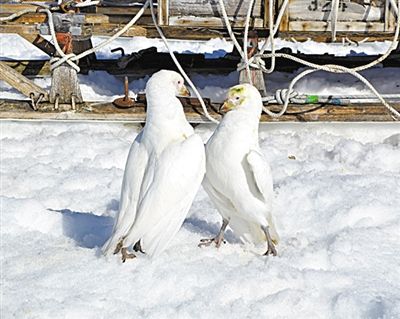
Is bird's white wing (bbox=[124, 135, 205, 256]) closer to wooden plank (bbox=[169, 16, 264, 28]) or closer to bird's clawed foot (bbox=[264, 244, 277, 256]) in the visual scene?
bird's clawed foot (bbox=[264, 244, 277, 256])

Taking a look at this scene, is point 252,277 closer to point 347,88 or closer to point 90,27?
point 90,27

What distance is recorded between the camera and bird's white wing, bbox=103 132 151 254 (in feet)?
10.7

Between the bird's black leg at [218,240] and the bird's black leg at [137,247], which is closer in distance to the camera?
the bird's black leg at [137,247]

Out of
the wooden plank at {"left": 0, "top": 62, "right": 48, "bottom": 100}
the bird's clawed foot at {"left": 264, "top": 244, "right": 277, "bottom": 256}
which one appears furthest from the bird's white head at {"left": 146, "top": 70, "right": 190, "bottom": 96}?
the wooden plank at {"left": 0, "top": 62, "right": 48, "bottom": 100}

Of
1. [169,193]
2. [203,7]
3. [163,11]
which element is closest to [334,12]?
[203,7]

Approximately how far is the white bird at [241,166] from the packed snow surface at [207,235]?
0.72 feet

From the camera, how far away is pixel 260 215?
11.2 ft

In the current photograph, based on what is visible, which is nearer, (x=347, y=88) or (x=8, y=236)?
(x=8, y=236)

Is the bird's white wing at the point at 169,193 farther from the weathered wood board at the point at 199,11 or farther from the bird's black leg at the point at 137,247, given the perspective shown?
the weathered wood board at the point at 199,11

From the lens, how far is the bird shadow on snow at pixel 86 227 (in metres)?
3.70

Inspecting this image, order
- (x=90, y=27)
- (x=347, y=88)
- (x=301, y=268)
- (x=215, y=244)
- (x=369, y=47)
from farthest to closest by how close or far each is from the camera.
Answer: (x=369, y=47) < (x=347, y=88) < (x=90, y=27) < (x=215, y=244) < (x=301, y=268)

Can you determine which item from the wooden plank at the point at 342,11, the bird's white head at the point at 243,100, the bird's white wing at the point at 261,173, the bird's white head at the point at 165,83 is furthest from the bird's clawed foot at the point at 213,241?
the wooden plank at the point at 342,11

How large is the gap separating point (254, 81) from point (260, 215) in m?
2.32

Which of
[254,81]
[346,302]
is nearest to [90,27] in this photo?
[254,81]
